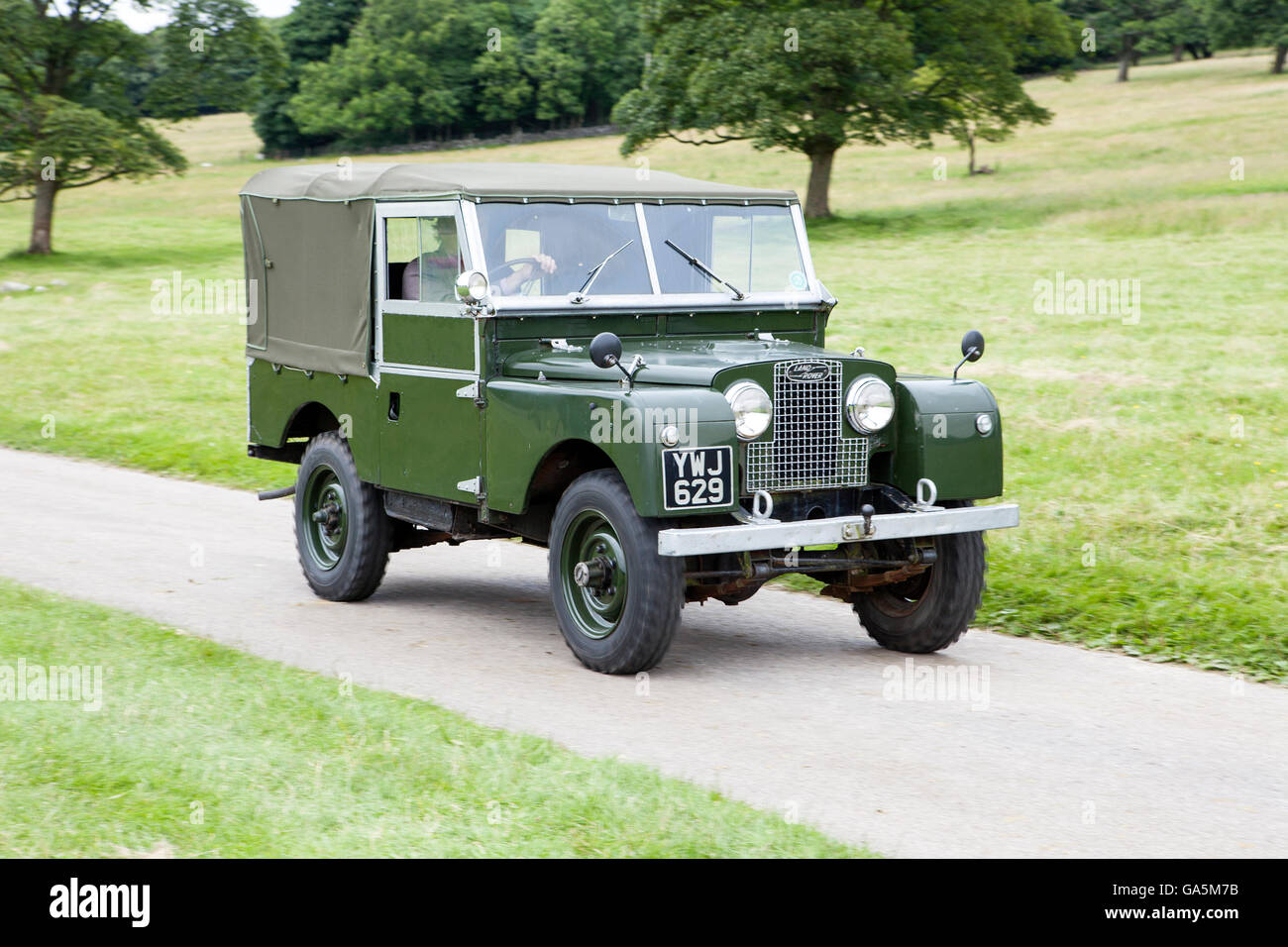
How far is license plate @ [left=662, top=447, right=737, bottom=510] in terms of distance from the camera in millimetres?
6984

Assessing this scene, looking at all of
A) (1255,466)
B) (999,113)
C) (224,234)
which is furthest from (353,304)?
(224,234)

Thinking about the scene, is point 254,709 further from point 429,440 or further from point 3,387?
point 3,387

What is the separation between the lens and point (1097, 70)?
89.2 metres

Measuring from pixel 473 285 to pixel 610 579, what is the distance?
1.76m

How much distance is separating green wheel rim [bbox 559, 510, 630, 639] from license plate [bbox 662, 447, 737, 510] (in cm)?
48

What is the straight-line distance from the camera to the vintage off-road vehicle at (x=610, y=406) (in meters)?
7.23

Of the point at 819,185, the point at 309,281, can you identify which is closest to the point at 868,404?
the point at 309,281

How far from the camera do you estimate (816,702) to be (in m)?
6.97

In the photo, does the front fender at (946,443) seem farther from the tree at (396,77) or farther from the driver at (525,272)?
the tree at (396,77)

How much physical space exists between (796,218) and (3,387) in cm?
1562

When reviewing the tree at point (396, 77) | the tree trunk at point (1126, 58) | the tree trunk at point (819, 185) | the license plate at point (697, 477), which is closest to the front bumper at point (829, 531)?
the license plate at point (697, 477)

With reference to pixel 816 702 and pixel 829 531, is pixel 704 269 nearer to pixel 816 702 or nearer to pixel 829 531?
pixel 829 531

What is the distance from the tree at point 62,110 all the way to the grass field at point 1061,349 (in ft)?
7.13

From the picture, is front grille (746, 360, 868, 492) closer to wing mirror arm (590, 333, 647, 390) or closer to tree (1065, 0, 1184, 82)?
wing mirror arm (590, 333, 647, 390)
